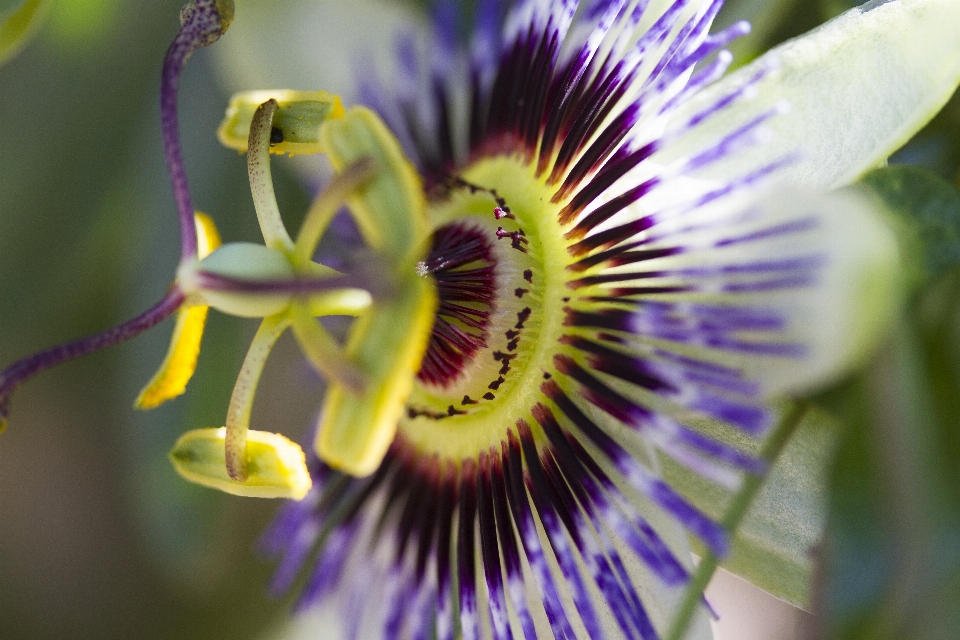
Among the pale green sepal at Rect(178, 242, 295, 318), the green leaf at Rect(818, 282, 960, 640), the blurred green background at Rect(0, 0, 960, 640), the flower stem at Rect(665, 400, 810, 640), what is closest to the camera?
the green leaf at Rect(818, 282, 960, 640)

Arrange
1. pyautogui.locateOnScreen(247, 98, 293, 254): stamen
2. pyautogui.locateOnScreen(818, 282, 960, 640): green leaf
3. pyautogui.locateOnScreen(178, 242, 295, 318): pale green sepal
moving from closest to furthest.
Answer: pyautogui.locateOnScreen(818, 282, 960, 640): green leaf → pyautogui.locateOnScreen(178, 242, 295, 318): pale green sepal → pyautogui.locateOnScreen(247, 98, 293, 254): stamen

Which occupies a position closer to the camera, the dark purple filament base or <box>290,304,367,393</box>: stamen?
<box>290,304,367,393</box>: stamen

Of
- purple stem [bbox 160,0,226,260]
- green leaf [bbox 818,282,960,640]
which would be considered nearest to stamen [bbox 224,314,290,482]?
purple stem [bbox 160,0,226,260]

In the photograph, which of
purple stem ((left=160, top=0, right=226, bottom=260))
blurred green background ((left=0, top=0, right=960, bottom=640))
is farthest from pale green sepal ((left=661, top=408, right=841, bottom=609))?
blurred green background ((left=0, top=0, right=960, bottom=640))

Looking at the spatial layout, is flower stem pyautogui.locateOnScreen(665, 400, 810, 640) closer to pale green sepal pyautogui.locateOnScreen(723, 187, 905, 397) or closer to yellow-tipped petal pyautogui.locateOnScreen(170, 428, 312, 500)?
pale green sepal pyautogui.locateOnScreen(723, 187, 905, 397)

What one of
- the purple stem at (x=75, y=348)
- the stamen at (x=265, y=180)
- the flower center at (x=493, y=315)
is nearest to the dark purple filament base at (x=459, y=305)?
the flower center at (x=493, y=315)

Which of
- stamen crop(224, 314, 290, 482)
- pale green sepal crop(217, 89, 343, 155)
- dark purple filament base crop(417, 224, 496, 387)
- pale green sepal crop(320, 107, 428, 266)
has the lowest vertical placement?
stamen crop(224, 314, 290, 482)

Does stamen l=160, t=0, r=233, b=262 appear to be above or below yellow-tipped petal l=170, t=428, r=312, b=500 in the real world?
above

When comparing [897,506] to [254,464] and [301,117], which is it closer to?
[254,464]
